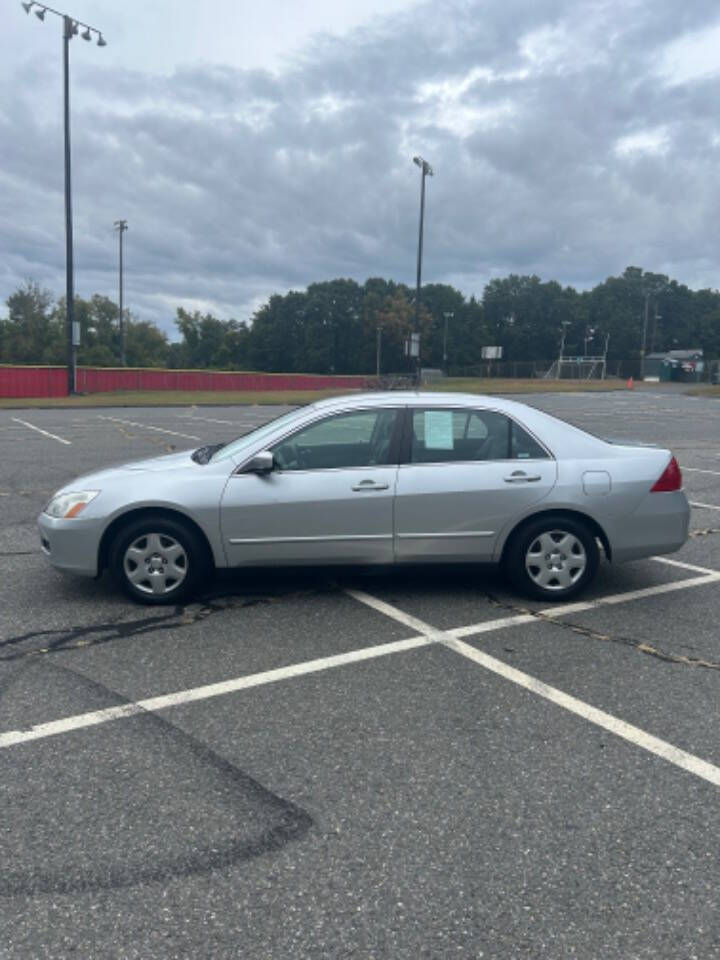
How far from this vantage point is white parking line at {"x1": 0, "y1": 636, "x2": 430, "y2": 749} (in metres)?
3.47

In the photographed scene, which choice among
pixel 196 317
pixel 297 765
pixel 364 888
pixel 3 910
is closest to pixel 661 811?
pixel 364 888

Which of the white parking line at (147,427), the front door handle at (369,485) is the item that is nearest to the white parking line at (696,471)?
the front door handle at (369,485)

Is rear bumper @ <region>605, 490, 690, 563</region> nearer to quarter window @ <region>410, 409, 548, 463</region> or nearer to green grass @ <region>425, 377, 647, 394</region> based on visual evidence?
quarter window @ <region>410, 409, 548, 463</region>

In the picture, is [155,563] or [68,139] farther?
[68,139]

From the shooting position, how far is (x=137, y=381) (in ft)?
143

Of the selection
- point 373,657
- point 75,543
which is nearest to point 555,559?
point 373,657

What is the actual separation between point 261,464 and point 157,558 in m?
0.94

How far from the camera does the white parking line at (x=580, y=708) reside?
326cm

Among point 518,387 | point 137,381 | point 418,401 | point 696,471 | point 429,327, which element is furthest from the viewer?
point 429,327

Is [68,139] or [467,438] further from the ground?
[68,139]

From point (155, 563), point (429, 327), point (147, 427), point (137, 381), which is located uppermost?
→ point (429, 327)

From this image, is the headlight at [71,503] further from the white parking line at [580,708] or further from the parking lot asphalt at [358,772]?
the white parking line at [580,708]

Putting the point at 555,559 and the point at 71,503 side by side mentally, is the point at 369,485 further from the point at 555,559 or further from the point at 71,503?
the point at 71,503

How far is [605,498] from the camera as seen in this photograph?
529 cm
